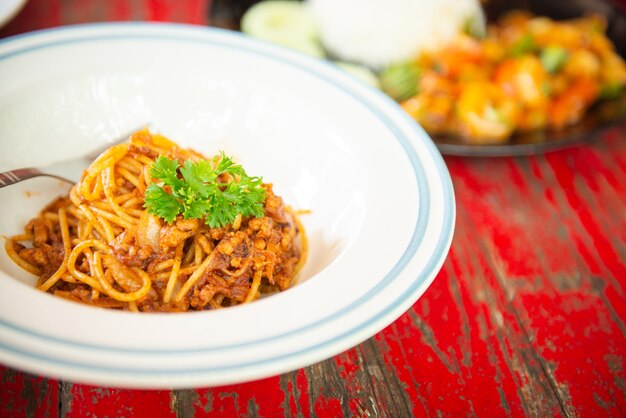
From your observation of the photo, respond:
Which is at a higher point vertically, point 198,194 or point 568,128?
point 198,194

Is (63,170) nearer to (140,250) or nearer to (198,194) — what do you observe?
(140,250)

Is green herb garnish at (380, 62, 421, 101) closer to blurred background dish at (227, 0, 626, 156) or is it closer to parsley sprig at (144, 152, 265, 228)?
blurred background dish at (227, 0, 626, 156)

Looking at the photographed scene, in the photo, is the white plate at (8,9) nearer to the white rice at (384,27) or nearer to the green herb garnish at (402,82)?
the white rice at (384,27)

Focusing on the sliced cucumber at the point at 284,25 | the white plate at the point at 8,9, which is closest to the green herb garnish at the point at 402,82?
the sliced cucumber at the point at 284,25

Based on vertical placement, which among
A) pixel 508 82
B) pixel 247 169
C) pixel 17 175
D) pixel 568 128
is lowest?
pixel 568 128

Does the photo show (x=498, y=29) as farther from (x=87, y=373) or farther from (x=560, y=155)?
(x=87, y=373)

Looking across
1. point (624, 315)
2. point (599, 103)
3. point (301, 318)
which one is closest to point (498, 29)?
point (599, 103)

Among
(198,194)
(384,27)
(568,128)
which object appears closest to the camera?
(198,194)

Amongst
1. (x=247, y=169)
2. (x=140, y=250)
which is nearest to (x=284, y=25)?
(x=247, y=169)
